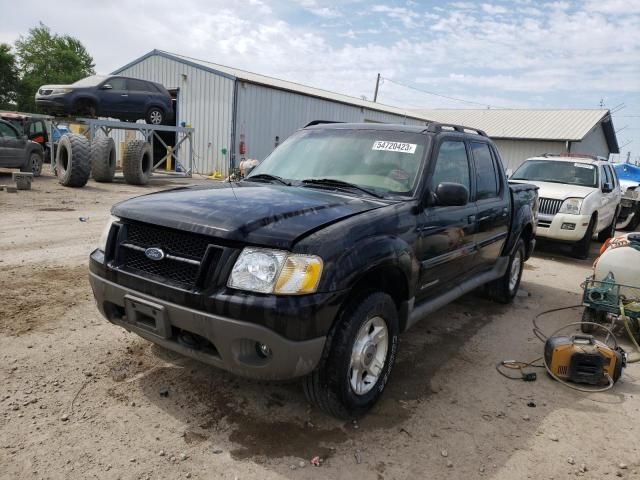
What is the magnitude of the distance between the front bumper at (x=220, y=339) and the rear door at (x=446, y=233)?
133cm

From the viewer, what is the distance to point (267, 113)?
21125mm

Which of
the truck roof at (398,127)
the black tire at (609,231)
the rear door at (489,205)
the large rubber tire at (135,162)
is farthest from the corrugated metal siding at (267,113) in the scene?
the truck roof at (398,127)

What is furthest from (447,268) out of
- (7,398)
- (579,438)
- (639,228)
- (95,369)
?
(639,228)

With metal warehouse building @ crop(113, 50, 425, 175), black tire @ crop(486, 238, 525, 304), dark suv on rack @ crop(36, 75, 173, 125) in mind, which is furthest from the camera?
metal warehouse building @ crop(113, 50, 425, 175)

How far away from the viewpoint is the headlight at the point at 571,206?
8851 millimetres

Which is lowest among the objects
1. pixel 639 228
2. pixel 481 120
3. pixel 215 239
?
pixel 639 228

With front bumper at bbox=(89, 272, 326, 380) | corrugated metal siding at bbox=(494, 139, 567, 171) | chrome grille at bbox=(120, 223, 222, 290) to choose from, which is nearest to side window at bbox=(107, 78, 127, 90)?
chrome grille at bbox=(120, 223, 222, 290)

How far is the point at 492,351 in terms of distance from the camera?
14.8ft

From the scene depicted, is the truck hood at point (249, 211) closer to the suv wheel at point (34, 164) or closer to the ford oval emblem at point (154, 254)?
the ford oval emblem at point (154, 254)

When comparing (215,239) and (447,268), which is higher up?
(215,239)

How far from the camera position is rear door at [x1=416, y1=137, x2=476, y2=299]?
12.0 feet

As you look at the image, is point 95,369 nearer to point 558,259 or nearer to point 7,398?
point 7,398

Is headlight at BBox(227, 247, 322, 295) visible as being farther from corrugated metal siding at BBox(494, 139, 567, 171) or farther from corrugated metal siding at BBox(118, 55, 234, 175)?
corrugated metal siding at BBox(494, 139, 567, 171)

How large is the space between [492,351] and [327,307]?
2.49 m
